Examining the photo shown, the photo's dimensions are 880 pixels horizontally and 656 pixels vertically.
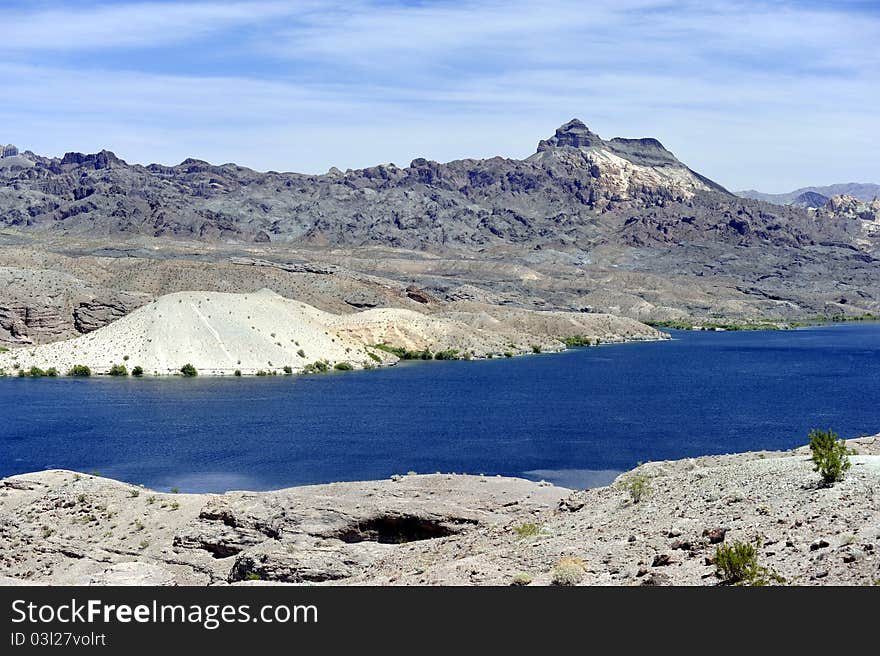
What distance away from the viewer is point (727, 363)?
4766 inches

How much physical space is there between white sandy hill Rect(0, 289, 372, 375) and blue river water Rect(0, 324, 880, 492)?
197 inches

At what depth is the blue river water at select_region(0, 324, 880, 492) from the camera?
5462cm

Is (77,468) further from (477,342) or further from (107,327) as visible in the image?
(477,342)

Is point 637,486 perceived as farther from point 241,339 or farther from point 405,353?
point 405,353

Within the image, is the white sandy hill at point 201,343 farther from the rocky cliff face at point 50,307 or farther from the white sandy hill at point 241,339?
the rocky cliff face at point 50,307

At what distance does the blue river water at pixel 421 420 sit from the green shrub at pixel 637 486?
2031 cm

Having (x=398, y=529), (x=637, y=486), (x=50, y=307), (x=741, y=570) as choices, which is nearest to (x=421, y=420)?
(x=398, y=529)

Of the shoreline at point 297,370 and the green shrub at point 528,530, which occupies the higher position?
the green shrub at point 528,530


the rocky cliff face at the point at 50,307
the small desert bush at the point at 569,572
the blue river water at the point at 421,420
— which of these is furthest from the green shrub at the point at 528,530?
the rocky cliff face at the point at 50,307

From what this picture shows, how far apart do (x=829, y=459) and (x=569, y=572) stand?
269 inches

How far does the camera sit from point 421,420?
237 feet

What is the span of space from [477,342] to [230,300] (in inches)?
1326

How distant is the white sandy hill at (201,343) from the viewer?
10250cm

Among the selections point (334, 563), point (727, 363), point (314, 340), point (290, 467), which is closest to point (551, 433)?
point (290, 467)
